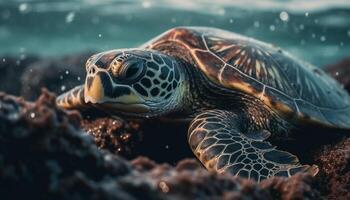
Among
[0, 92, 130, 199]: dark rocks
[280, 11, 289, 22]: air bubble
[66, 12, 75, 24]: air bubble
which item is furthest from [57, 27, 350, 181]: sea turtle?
[66, 12, 75, 24]: air bubble

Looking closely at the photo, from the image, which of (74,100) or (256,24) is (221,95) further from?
(256,24)

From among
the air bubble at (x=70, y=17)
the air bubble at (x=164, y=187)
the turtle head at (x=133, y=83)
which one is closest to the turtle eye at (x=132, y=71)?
the turtle head at (x=133, y=83)

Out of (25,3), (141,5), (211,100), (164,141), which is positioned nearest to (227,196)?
(164,141)

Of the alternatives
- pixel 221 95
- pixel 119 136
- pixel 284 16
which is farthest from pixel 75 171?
pixel 284 16

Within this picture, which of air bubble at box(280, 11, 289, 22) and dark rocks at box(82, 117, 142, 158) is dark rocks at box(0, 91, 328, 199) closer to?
dark rocks at box(82, 117, 142, 158)

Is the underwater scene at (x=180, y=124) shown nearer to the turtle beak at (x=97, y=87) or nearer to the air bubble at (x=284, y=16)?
the turtle beak at (x=97, y=87)
